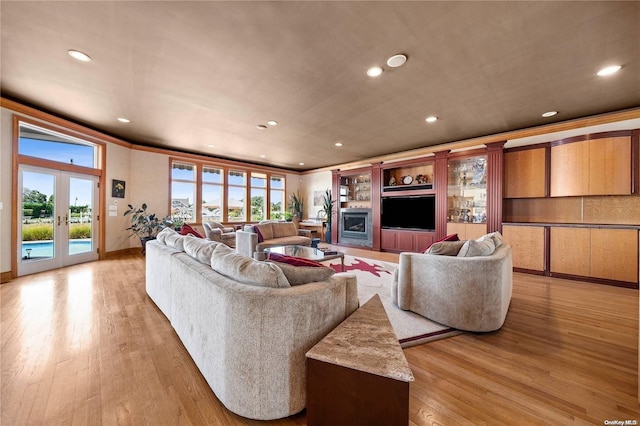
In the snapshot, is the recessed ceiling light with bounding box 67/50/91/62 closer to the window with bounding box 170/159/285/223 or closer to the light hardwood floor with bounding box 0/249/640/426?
the light hardwood floor with bounding box 0/249/640/426

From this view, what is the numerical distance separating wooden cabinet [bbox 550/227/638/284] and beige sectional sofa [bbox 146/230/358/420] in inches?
186

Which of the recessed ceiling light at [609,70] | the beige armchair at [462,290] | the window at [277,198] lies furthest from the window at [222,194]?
the recessed ceiling light at [609,70]

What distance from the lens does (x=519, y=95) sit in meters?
3.42

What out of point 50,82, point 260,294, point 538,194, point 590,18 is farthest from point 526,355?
point 50,82

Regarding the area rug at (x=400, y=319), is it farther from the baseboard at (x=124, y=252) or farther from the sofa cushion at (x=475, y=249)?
the baseboard at (x=124, y=252)

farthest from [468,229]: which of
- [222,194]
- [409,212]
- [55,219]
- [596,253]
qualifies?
[55,219]

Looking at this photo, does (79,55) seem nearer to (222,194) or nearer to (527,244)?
(222,194)

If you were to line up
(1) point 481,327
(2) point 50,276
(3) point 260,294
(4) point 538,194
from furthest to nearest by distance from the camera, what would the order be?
(4) point 538,194, (2) point 50,276, (1) point 481,327, (3) point 260,294

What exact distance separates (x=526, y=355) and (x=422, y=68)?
2.99 meters

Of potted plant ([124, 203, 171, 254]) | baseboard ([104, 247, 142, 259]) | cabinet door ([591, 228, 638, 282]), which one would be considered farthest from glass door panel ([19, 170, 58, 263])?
cabinet door ([591, 228, 638, 282])

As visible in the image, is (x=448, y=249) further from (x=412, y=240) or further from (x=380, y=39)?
(x=412, y=240)

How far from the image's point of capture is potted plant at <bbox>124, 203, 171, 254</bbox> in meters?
6.18

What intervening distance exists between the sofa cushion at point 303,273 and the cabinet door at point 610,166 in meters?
5.26

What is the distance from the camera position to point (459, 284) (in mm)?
2375
